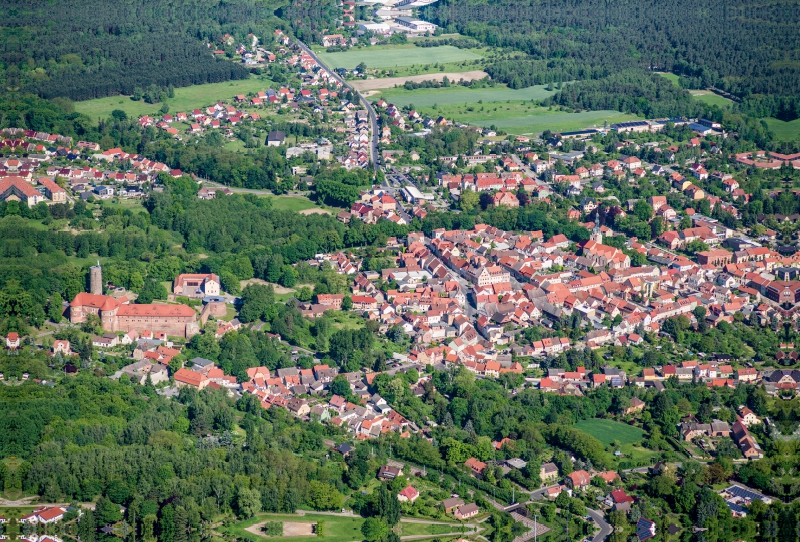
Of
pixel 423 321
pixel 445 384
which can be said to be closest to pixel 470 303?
pixel 423 321

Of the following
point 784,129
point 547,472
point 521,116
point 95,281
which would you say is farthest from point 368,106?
point 547,472

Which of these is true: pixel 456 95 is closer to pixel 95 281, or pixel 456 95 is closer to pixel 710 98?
pixel 710 98

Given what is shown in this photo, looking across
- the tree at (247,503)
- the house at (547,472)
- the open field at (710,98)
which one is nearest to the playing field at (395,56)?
the open field at (710,98)

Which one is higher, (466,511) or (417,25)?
(417,25)

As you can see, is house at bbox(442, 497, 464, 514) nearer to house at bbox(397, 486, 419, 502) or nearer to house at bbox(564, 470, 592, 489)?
house at bbox(397, 486, 419, 502)

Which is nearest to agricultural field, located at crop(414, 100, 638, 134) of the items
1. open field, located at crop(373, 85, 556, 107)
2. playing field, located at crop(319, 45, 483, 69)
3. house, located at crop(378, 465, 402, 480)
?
open field, located at crop(373, 85, 556, 107)

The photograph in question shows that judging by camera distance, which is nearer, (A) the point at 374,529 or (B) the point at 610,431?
(A) the point at 374,529
